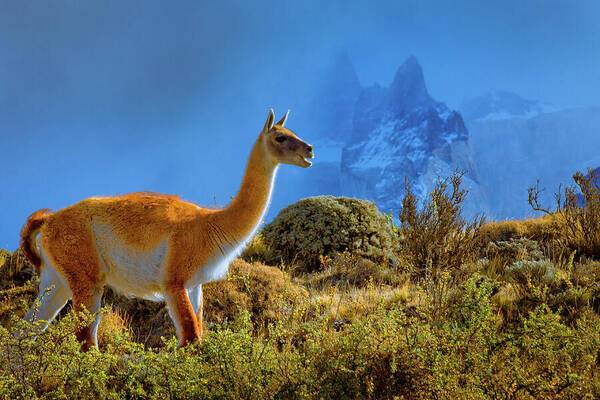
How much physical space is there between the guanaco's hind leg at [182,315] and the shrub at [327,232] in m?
5.18

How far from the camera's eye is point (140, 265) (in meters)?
5.14

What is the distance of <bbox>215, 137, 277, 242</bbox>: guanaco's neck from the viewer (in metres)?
5.30

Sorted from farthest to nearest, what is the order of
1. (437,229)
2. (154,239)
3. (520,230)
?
1. (520,230)
2. (437,229)
3. (154,239)

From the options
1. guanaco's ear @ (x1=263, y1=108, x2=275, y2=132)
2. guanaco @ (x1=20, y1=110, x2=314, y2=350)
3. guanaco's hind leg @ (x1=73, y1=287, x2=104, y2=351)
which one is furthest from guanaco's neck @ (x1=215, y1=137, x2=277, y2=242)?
guanaco's hind leg @ (x1=73, y1=287, x2=104, y2=351)

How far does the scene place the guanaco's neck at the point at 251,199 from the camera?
5.30m

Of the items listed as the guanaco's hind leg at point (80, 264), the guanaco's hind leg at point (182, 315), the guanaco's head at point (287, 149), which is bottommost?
the guanaco's hind leg at point (182, 315)

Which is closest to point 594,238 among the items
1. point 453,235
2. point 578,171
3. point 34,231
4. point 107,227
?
point 578,171

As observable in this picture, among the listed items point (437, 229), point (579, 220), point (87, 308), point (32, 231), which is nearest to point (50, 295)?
point (32, 231)

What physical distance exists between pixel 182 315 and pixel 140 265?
0.66 metres

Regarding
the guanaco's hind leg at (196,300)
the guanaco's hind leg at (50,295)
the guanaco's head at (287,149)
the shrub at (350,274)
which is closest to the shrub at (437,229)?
the shrub at (350,274)

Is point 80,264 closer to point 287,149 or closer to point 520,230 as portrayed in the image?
point 287,149

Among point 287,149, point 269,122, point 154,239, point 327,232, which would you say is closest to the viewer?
point 154,239

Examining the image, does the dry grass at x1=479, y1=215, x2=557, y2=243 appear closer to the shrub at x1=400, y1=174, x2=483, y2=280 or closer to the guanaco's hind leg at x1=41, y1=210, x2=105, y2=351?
the shrub at x1=400, y1=174, x2=483, y2=280

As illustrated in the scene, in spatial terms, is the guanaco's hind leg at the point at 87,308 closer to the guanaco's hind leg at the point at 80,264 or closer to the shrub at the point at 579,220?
the guanaco's hind leg at the point at 80,264
